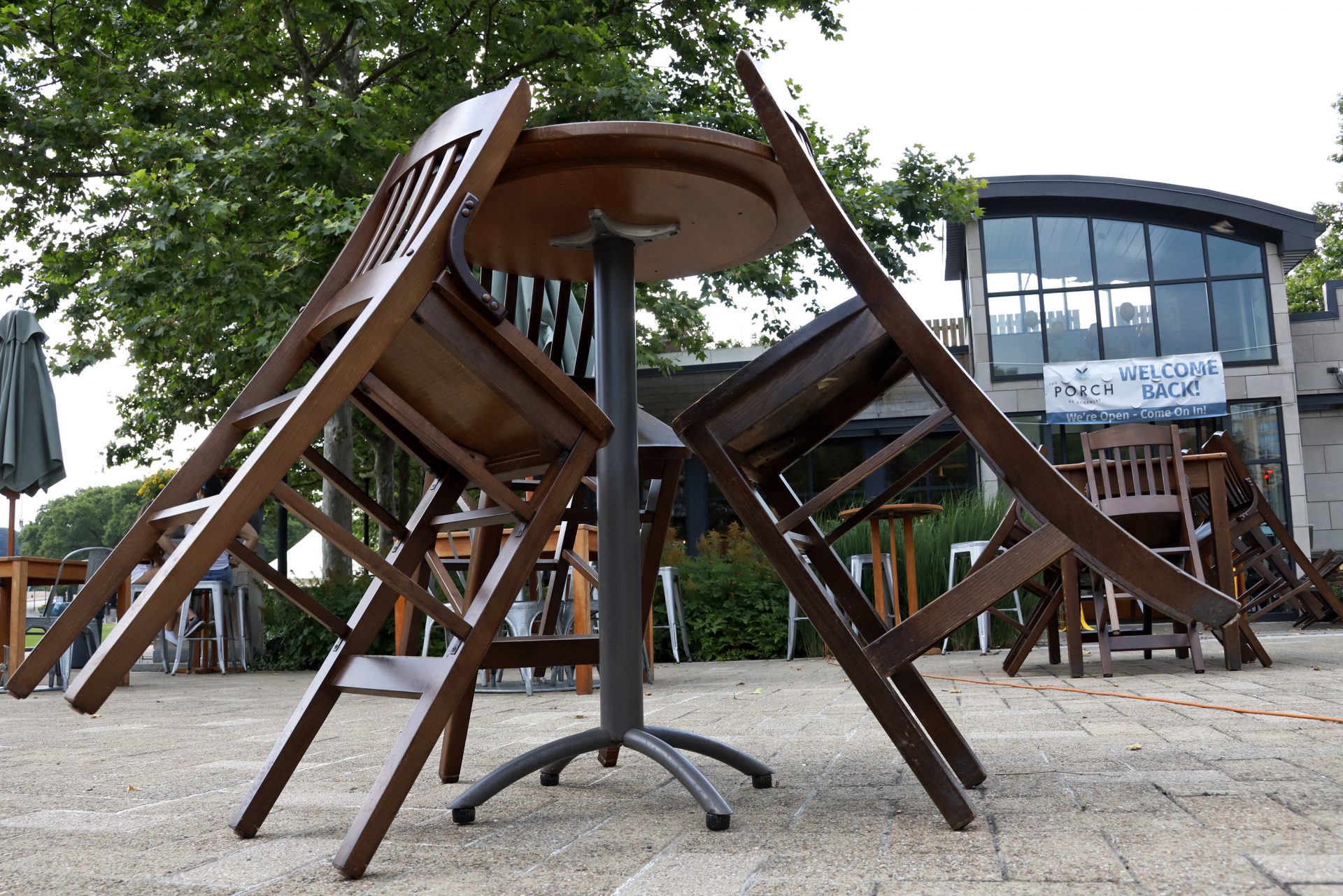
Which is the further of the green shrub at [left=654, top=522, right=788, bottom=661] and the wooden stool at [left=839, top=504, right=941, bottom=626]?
the green shrub at [left=654, top=522, right=788, bottom=661]

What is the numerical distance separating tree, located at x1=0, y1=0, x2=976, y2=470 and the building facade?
4.99 metres

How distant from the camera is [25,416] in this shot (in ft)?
22.7

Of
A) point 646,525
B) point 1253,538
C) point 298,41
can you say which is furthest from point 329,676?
point 298,41

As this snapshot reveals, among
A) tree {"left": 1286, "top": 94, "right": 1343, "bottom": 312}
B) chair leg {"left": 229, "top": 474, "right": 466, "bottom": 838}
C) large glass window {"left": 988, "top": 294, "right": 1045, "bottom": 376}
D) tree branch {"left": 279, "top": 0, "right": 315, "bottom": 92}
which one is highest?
tree {"left": 1286, "top": 94, "right": 1343, "bottom": 312}

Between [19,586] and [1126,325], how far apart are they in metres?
14.2

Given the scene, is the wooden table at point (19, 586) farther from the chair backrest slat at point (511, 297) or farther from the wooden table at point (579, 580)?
the chair backrest slat at point (511, 297)

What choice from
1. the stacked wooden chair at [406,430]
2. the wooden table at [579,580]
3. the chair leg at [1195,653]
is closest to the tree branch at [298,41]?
the wooden table at [579,580]

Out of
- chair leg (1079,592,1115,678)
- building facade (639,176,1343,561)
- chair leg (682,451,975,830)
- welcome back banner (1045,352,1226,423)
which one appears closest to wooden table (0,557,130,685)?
chair leg (1079,592,1115,678)

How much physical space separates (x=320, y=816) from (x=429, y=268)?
1.05m

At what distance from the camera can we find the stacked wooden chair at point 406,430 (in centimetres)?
134

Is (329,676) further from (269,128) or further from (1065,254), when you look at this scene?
(1065,254)

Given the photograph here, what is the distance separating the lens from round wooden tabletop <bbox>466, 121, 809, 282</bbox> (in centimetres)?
166

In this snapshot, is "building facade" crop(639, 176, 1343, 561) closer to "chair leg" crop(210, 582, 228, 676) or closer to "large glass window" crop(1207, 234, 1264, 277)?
"large glass window" crop(1207, 234, 1264, 277)

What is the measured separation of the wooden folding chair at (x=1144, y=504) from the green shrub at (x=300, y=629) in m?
5.21
